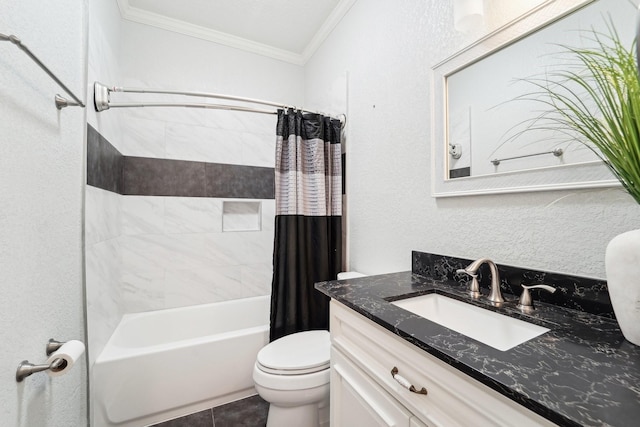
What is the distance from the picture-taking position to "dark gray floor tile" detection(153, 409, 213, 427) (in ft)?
4.81

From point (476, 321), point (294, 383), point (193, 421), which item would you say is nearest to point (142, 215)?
point (193, 421)

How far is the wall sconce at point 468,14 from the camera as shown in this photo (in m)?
0.99

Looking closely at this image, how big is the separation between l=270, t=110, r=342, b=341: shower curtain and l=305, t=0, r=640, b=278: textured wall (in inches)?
5.8

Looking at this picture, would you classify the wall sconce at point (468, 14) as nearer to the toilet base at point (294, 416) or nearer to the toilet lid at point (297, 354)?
the toilet lid at point (297, 354)

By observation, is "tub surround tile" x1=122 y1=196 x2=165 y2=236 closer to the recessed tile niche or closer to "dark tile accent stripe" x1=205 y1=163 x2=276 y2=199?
"dark tile accent stripe" x1=205 y1=163 x2=276 y2=199

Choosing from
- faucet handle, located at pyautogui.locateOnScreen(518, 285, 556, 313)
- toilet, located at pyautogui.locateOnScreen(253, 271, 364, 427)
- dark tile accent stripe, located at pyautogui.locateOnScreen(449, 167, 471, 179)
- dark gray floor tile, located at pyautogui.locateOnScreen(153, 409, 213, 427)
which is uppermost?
dark tile accent stripe, located at pyautogui.locateOnScreen(449, 167, 471, 179)

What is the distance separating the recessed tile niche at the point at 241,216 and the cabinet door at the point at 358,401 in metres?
1.59

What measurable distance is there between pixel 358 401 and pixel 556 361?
59cm

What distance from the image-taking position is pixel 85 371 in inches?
43.4

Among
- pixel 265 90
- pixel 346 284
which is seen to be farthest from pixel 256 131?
pixel 346 284

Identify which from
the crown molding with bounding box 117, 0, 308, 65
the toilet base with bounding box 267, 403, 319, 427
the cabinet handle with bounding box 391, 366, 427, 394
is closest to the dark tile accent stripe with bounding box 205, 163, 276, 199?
the crown molding with bounding box 117, 0, 308, 65

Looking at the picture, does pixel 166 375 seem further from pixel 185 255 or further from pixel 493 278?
pixel 493 278

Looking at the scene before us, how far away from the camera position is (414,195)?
1.33 metres

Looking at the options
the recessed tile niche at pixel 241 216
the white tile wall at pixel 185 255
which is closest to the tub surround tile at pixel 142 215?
the white tile wall at pixel 185 255
